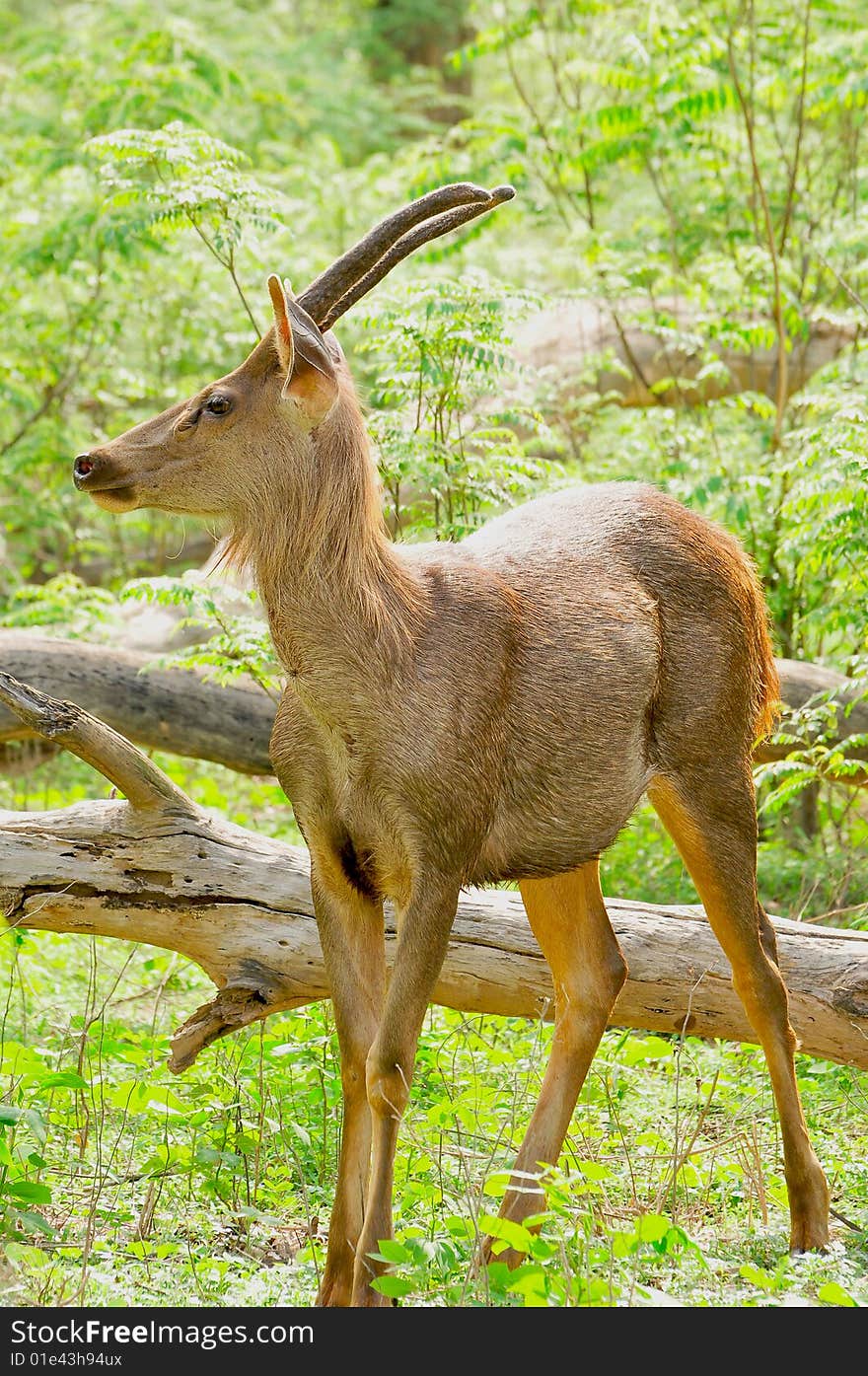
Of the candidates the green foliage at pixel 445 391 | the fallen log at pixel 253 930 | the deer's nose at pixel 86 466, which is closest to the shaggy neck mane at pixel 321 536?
the deer's nose at pixel 86 466

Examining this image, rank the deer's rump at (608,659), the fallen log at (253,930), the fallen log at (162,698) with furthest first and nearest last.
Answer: the fallen log at (162,698)
the fallen log at (253,930)
the deer's rump at (608,659)

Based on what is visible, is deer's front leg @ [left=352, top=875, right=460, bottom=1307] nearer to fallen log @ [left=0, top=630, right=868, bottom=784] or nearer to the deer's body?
the deer's body

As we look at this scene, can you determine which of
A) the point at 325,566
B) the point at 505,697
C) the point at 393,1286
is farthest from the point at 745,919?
the point at 325,566

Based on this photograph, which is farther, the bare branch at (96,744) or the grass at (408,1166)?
the bare branch at (96,744)

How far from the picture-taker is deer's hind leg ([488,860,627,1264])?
17.0 ft

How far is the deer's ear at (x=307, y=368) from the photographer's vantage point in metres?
4.18

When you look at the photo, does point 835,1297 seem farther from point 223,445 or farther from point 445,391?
point 445,391

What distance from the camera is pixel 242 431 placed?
432 cm

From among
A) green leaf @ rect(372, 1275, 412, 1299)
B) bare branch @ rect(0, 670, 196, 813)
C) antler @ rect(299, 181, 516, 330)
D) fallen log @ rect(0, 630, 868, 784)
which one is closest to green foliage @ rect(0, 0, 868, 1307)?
green leaf @ rect(372, 1275, 412, 1299)

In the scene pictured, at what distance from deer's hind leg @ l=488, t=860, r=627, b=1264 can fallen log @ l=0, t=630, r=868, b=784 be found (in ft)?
10.3

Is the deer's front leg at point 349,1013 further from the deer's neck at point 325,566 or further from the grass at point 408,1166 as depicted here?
the deer's neck at point 325,566

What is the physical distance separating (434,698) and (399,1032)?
3.14ft

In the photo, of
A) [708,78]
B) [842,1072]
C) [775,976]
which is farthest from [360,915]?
[708,78]
